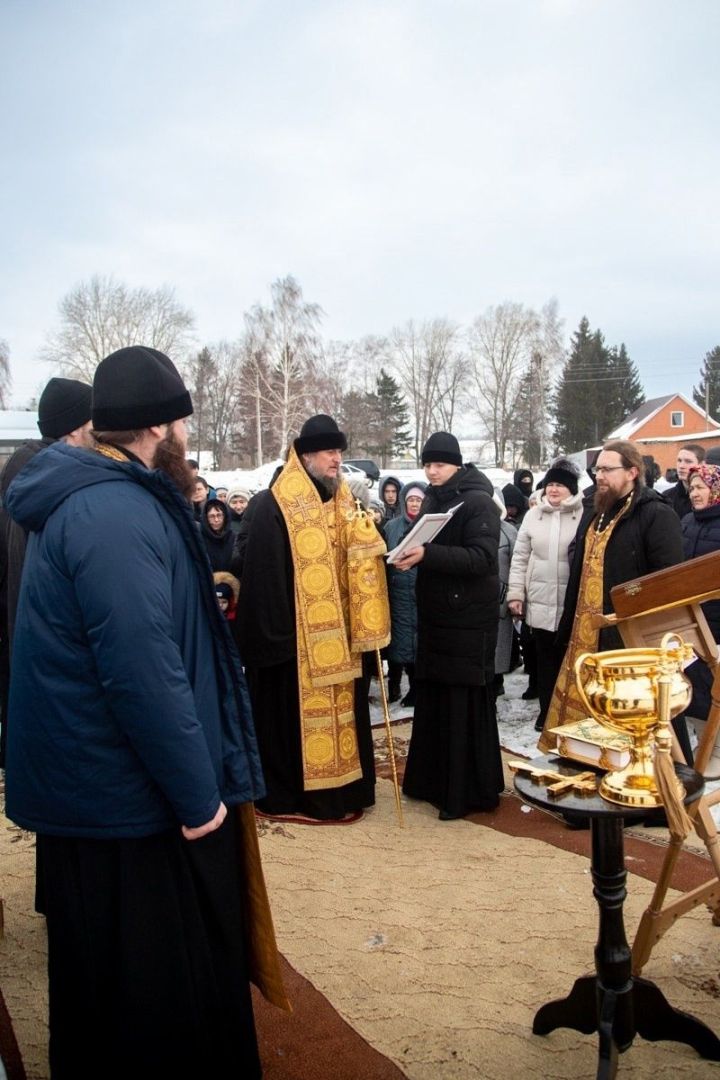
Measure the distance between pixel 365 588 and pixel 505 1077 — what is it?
241 centimetres

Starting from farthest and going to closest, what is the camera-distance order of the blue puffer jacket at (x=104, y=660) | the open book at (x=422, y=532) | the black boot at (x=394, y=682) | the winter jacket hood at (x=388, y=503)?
1. the winter jacket hood at (x=388, y=503)
2. the black boot at (x=394, y=682)
3. the open book at (x=422, y=532)
4. the blue puffer jacket at (x=104, y=660)

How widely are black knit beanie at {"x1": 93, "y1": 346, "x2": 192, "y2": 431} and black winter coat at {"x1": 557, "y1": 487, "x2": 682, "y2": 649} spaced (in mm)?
2819

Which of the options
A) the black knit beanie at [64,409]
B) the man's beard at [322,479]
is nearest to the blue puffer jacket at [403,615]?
the man's beard at [322,479]

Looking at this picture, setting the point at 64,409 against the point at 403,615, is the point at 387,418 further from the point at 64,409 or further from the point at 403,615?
the point at 64,409

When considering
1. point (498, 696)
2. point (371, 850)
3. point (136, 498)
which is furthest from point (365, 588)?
point (498, 696)

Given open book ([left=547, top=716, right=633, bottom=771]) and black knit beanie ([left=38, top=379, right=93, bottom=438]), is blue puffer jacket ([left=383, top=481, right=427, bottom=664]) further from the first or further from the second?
open book ([left=547, top=716, right=633, bottom=771])

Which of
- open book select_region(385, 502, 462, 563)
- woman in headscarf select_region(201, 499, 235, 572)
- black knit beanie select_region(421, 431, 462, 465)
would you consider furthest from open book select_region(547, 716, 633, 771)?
woman in headscarf select_region(201, 499, 235, 572)

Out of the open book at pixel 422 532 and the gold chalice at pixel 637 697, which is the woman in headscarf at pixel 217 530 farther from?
the gold chalice at pixel 637 697

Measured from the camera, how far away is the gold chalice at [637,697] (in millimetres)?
1942

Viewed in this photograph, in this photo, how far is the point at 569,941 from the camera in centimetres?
313

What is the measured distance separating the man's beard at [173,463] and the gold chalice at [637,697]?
110 centimetres

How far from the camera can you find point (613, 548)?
4.17m

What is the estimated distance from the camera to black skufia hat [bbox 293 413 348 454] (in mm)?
4375

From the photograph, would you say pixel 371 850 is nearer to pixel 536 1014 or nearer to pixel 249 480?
pixel 536 1014
